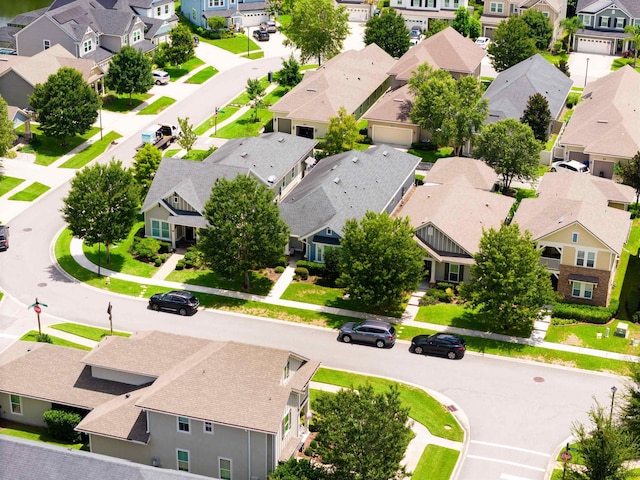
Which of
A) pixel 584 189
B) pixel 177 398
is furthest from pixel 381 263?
pixel 584 189

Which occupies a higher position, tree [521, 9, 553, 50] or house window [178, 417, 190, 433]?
tree [521, 9, 553, 50]

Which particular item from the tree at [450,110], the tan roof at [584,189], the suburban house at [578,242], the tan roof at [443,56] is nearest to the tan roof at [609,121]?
the tan roof at [584,189]

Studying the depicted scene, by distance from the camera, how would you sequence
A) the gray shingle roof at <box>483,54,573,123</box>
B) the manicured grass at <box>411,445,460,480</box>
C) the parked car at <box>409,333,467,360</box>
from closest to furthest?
the manicured grass at <box>411,445,460,480</box> < the parked car at <box>409,333,467,360</box> < the gray shingle roof at <box>483,54,573,123</box>

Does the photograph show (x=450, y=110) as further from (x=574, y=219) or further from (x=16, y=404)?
(x=16, y=404)

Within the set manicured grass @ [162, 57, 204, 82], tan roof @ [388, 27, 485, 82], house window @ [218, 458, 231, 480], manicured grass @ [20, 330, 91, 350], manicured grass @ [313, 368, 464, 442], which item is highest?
tan roof @ [388, 27, 485, 82]

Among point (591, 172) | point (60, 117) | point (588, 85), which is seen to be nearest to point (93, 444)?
point (60, 117)

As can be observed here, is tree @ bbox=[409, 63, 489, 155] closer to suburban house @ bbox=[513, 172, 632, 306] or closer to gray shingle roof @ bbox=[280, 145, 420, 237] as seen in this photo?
gray shingle roof @ bbox=[280, 145, 420, 237]

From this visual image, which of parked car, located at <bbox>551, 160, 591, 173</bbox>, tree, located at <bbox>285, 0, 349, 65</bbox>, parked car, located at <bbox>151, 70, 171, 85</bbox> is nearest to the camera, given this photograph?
parked car, located at <bbox>551, 160, 591, 173</bbox>

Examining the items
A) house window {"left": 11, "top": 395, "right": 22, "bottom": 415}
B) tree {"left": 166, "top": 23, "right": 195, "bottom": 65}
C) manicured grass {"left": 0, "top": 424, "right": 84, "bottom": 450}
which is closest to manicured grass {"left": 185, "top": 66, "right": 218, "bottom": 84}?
tree {"left": 166, "top": 23, "right": 195, "bottom": 65}
